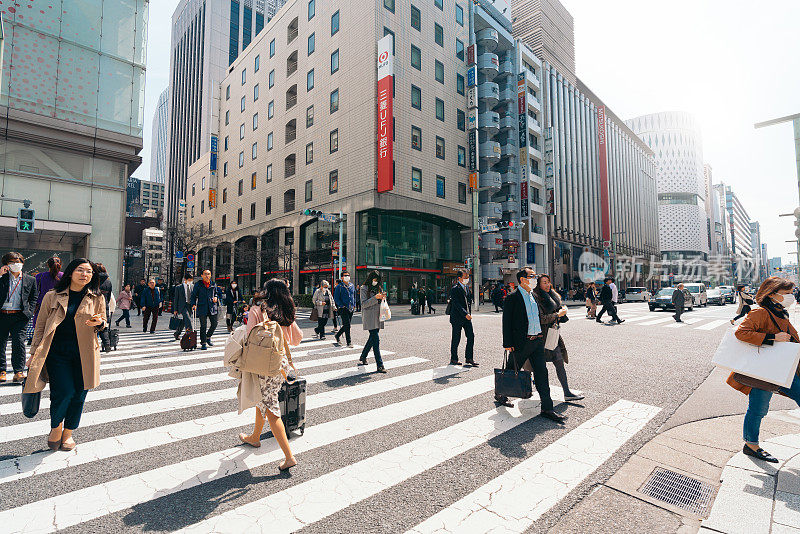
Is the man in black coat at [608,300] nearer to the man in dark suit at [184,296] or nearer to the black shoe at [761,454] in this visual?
the black shoe at [761,454]

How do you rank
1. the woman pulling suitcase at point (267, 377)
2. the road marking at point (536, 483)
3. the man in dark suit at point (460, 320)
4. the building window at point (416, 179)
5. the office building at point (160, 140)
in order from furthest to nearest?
1. the office building at point (160, 140)
2. the building window at point (416, 179)
3. the man in dark suit at point (460, 320)
4. the woman pulling suitcase at point (267, 377)
5. the road marking at point (536, 483)

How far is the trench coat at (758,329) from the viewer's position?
356 centimetres

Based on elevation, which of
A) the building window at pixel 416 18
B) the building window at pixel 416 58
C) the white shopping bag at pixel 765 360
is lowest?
the white shopping bag at pixel 765 360

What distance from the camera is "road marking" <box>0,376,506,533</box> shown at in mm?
2648

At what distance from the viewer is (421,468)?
3428mm

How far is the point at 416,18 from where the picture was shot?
107 feet

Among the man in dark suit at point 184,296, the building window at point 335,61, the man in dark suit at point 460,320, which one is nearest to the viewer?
the man in dark suit at point 460,320

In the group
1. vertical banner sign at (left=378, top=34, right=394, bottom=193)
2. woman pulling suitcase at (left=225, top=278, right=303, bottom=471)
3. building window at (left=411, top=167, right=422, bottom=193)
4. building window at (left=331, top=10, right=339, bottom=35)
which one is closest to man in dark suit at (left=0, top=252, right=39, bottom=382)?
woman pulling suitcase at (left=225, top=278, right=303, bottom=471)

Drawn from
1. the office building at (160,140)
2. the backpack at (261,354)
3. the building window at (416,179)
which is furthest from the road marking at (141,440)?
the office building at (160,140)

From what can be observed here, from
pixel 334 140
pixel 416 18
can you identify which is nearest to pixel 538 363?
pixel 334 140

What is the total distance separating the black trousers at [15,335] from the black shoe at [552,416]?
26.0ft

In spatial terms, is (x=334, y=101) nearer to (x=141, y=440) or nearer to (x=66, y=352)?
(x=66, y=352)

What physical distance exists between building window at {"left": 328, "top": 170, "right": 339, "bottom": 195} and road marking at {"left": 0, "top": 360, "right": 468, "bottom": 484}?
27772 mm

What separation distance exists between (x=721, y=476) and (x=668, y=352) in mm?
7089
